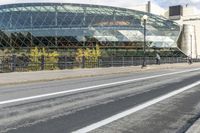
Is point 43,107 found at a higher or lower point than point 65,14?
lower

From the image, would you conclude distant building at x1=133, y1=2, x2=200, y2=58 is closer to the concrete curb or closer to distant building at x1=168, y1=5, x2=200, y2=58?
distant building at x1=168, y1=5, x2=200, y2=58

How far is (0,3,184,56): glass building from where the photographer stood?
274 feet

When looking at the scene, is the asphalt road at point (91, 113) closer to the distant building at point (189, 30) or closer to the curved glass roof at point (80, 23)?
the curved glass roof at point (80, 23)

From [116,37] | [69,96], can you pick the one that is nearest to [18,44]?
[116,37]

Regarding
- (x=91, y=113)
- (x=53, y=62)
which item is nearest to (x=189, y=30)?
(x=53, y=62)

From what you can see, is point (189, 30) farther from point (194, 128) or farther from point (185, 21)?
point (194, 128)

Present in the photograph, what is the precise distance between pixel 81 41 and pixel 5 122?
244ft

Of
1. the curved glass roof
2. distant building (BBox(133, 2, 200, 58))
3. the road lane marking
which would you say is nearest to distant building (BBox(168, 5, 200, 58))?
distant building (BBox(133, 2, 200, 58))

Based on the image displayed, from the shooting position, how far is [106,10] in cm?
9212

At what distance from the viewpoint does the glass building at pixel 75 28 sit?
8344 cm

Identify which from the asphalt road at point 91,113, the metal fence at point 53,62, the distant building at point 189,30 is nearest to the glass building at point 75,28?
the distant building at point 189,30

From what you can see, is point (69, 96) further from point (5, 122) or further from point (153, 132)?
point (153, 132)

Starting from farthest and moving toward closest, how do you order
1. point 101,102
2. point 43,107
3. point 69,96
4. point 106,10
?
point 106,10
point 69,96
point 101,102
point 43,107

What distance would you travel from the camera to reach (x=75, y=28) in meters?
83.6
